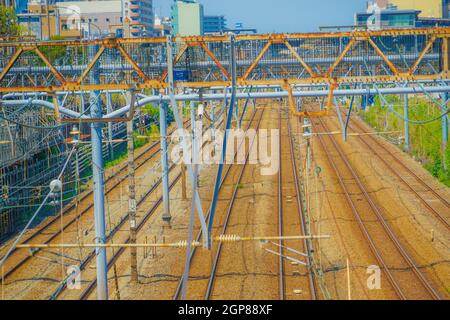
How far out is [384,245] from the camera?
46.4 feet

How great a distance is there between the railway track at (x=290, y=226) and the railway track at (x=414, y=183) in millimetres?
2699

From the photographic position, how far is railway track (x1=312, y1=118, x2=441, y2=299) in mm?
11492

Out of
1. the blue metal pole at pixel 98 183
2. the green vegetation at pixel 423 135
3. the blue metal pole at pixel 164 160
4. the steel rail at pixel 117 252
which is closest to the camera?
the blue metal pole at pixel 98 183

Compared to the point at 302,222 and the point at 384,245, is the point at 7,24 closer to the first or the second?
the point at 302,222

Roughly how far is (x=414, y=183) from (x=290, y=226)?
20.0 ft

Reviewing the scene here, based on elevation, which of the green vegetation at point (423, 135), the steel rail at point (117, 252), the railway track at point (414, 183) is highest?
the green vegetation at point (423, 135)

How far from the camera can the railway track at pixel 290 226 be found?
1181cm

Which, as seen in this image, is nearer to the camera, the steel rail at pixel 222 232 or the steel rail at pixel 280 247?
the steel rail at pixel 280 247

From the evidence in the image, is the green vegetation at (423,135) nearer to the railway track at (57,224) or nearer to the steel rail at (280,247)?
the steel rail at (280,247)

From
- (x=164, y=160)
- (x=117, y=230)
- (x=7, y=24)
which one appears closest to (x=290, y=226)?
(x=164, y=160)

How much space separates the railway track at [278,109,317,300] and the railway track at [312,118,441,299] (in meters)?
1.13

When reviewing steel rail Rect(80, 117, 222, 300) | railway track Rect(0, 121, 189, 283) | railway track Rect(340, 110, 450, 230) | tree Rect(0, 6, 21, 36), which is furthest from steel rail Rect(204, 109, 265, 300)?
tree Rect(0, 6, 21, 36)

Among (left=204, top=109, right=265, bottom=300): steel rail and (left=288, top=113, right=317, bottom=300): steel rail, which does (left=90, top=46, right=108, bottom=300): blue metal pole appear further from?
(left=288, top=113, right=317, bottom=300): steel rail

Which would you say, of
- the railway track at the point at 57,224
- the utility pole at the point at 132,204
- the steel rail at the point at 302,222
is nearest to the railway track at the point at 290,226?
the steel rail at the point at 302,222
